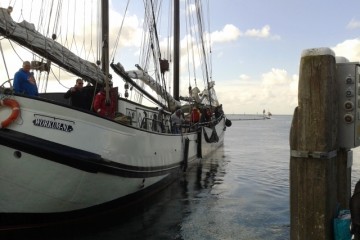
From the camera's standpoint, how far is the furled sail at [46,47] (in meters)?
8.04

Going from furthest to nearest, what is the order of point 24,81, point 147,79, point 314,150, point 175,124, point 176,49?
point 176,49 < point 147,79 < point 175,124 < point 24,81 < point 314,150

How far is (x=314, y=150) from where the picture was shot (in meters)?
4.27

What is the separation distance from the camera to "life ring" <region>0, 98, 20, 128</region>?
7.18 m

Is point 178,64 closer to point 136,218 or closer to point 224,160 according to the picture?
point 224,160

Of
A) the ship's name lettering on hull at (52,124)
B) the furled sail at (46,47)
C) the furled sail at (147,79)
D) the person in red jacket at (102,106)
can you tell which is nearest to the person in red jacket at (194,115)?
the furled sail at (147,79)

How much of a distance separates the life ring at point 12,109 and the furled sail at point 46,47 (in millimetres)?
1561

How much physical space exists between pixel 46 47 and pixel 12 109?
7.73ft

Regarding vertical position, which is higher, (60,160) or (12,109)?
(12,109)

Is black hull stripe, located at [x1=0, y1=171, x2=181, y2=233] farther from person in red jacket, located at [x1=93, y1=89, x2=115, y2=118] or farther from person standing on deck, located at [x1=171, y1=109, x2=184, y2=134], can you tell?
person standing on deck, located at [x1=171, y1=109, x2=184, y2=134]

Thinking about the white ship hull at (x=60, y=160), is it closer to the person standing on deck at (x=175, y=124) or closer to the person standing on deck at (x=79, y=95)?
the person standing on deck at (x=79, y=95)

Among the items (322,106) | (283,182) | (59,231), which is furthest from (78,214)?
(283,182)

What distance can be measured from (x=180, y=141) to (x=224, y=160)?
883 centimetres

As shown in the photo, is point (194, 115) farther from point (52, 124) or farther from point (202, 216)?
point (52, 124)

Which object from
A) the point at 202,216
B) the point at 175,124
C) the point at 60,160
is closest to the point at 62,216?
the point at 60,160
